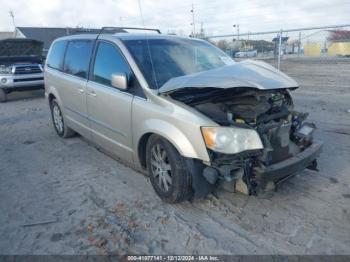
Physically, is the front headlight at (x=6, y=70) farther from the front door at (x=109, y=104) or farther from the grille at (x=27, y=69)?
the front door at (x=109, y=104)

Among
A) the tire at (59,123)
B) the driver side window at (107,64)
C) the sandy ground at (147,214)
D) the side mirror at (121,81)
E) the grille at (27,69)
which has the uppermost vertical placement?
the driver side window at (107,64)

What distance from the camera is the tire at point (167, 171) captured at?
3188 mm

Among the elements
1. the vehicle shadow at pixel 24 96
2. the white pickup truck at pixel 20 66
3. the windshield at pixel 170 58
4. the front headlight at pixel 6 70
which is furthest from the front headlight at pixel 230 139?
the vehicle shadow at pixel 24 96

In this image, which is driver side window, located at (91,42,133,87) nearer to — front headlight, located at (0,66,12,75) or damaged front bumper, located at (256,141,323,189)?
damaged front bumper, located at (256,141,323,189)

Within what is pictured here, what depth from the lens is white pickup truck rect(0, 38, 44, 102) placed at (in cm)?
1100

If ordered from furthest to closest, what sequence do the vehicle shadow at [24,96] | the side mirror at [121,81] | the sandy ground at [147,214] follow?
the vehicle shadow at [24,96]
the side mirror at [121,81]
the sandy ground at [147,214]

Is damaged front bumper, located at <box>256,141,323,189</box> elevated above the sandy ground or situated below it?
above

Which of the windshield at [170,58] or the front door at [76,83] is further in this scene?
the front door at [76,83]

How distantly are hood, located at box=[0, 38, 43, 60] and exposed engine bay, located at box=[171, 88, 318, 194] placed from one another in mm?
10833

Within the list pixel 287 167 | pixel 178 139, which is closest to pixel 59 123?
pixel 178 139

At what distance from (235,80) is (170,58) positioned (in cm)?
122

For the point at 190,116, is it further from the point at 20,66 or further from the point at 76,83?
the point at 20,66

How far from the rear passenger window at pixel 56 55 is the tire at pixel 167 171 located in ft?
10.4

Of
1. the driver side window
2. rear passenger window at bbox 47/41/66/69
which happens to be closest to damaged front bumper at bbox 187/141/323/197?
the driver side window
